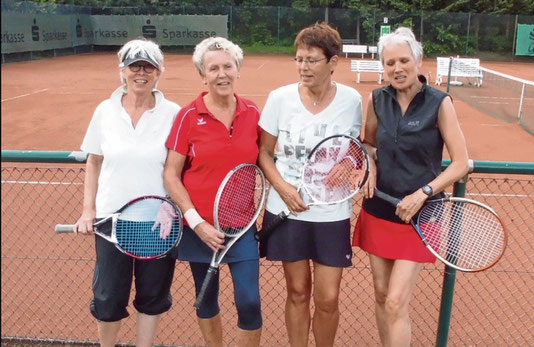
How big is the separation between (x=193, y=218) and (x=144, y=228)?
0.32 metres

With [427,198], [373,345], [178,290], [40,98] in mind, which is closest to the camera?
[427,198]

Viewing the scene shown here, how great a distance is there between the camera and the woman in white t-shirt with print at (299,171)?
2889mm

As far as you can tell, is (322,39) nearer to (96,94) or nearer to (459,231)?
(459,231)

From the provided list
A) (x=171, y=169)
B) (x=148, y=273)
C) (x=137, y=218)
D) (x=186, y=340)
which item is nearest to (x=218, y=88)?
(x=171, y=169)

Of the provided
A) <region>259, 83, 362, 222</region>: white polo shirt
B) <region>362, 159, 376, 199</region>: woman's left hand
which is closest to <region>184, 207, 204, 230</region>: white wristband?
<region>259, 83, 362, 222</region>: white polo shirt

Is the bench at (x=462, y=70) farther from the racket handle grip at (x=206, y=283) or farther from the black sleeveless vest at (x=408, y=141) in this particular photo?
the racket handle grip at (x=206, y=283)

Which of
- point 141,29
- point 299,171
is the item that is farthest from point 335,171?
point 141,29

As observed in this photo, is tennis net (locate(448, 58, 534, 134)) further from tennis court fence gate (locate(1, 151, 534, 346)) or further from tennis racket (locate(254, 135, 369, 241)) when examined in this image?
tennis racket (locate(254, 135, 369, 241))

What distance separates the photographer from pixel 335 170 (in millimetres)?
3031

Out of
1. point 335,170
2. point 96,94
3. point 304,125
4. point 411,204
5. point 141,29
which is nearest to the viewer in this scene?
point 411,204

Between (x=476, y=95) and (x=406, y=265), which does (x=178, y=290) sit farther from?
(x=476, y=95)

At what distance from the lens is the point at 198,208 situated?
2906 millimetres

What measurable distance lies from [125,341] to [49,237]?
240 cm

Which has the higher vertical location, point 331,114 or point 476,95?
point 331,114
